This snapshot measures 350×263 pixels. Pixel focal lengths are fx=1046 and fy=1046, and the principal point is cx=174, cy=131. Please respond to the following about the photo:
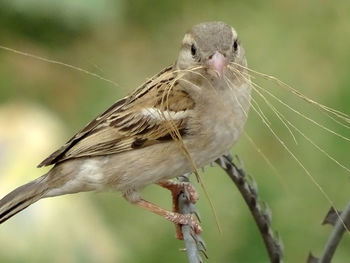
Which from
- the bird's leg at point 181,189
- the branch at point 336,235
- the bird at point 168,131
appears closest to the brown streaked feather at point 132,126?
the bird at point 168,131

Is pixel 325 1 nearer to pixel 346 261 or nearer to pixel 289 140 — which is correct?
pixel 289 140

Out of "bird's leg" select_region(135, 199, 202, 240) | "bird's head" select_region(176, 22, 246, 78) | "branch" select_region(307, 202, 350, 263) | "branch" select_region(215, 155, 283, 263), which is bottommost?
"branch" select_region(307, 202, 350, 263)

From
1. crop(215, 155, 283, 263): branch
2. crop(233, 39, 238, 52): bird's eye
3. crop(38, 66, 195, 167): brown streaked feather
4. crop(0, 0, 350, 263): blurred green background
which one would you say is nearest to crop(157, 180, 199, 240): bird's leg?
crop(38, 66, 195, 167): brown streaked feather

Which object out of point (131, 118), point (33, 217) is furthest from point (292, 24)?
point (131, 118)

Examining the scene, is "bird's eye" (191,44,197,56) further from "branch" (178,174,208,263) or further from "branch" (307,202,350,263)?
"branch" (307,202,350,263)

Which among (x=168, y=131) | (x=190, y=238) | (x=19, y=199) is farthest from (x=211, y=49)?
(x=19, y=199)

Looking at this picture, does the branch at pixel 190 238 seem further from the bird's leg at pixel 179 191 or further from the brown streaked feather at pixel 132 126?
the brown streaked feather at pixel 132 126

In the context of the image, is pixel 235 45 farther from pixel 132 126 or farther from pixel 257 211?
pixel 257 211
